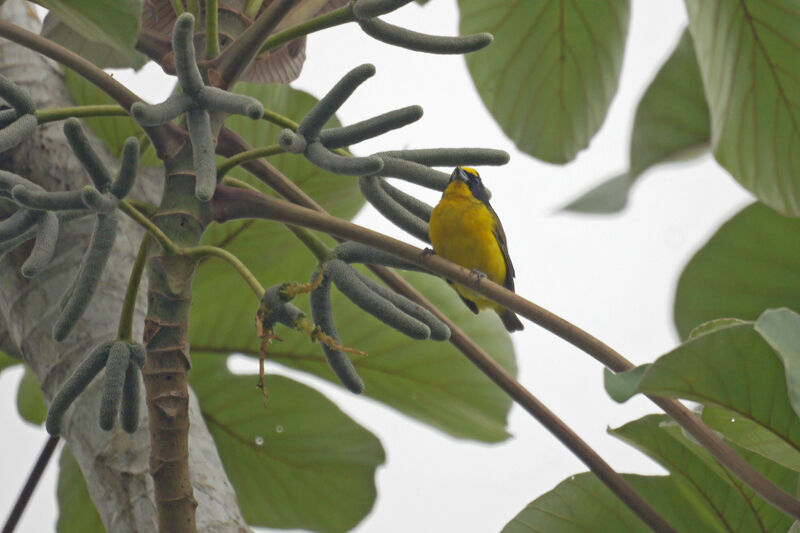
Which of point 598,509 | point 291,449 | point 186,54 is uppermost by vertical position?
point 186,54

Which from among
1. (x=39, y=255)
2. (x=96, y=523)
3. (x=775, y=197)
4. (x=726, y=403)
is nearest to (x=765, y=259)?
(x=775, y=197)

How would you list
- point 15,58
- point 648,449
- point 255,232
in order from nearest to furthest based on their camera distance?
1. point 648,449
2. point 15,58
3. point 255,232

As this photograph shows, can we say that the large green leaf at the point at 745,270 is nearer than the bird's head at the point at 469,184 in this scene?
Yes

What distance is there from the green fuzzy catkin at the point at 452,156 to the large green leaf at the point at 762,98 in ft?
1.40

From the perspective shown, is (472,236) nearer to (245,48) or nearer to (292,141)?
(245,48)

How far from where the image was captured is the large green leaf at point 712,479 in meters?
1.30

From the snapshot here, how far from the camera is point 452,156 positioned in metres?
1.06

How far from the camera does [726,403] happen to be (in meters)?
1.06

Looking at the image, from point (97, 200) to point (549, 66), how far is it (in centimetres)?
107

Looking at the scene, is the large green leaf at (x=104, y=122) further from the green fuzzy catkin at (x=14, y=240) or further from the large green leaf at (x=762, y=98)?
the large green leaf at (x=762, y=98)

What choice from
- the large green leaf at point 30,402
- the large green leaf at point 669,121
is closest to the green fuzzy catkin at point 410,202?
the large green leaf at point 669,121

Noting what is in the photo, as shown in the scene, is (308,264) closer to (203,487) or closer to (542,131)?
(542,131)

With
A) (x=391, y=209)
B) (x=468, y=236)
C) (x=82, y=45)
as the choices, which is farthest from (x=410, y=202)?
(x=82, y=45)

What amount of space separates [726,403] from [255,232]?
99 cm
